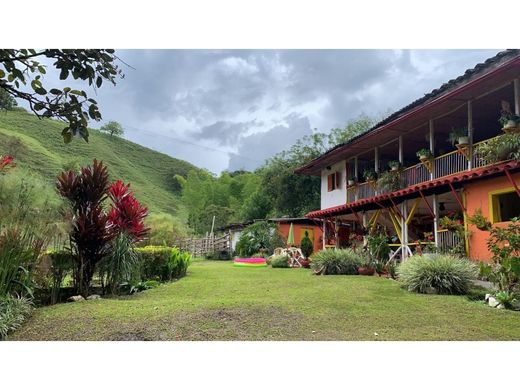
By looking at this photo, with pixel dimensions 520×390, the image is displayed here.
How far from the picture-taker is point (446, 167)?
1137 cm

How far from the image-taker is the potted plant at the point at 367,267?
1176cm

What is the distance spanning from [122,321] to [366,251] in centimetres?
910

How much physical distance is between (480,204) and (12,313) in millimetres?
9070

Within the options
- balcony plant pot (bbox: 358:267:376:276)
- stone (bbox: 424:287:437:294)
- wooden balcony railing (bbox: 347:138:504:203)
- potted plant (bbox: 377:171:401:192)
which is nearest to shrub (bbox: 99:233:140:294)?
stone (bbox: 424:287:437:294)

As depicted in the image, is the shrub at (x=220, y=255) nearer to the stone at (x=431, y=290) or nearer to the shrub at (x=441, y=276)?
the shrub at (x=441, y=276)

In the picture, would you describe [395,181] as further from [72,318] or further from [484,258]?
Answer: [72,318]

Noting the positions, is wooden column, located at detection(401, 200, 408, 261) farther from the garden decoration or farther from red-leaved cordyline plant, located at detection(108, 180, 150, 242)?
red-leaved cordyline plant, located at detection(108, 180, 150, 242)

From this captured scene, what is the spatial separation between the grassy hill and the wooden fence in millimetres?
6376

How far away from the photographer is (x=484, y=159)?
9.20 meters

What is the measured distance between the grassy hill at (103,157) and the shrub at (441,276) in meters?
23.3

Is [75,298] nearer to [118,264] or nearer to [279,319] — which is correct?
[118,264]

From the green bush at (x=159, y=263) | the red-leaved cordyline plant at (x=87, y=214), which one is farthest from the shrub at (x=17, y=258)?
the green bush at (x=159, y=263)
